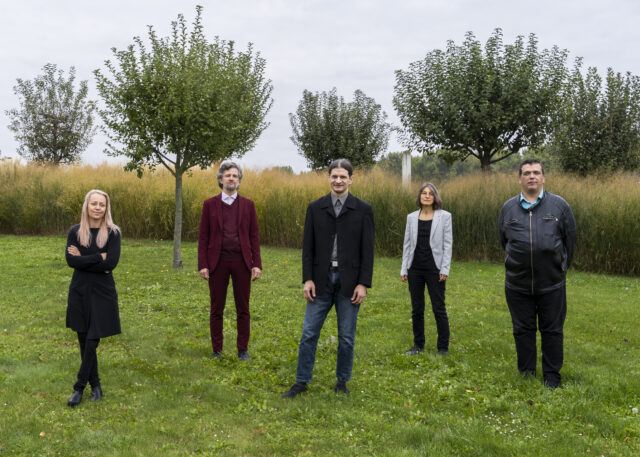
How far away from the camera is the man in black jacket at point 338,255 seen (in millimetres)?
4762

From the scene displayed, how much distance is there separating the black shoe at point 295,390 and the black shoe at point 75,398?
6.06 feet

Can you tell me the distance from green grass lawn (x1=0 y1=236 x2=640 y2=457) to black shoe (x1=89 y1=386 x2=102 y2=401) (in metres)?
0.11

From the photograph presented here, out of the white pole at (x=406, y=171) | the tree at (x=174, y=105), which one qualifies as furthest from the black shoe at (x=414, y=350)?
the white pole at (x=406, y=171)

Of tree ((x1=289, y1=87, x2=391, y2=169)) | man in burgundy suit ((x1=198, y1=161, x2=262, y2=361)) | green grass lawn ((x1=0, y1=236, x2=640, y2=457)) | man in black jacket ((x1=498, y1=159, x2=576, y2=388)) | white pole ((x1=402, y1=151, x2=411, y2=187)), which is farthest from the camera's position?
tree ((x1=289, y1=87, x2=391, y2=169))

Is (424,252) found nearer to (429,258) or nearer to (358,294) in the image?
(429,258)

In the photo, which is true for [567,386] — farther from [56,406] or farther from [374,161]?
[374,161]

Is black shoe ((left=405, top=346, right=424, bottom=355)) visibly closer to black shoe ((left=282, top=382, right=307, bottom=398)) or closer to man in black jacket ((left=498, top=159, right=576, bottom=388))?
man in black jacket ((left=498, top=159, right=576, bottom=388))

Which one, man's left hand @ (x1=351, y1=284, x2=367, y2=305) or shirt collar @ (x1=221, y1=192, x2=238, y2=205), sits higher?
shirt collar @ (x1=221, y1=192, x2=238, y2=205)

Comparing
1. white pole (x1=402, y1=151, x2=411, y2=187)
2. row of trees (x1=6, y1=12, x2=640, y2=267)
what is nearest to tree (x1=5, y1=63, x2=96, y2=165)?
row of trees (x1=6, y1=12, x2=640, y2=267)

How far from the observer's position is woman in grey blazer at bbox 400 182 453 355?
245 inches

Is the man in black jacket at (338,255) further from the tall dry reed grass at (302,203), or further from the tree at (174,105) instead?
the tall dry reed grass at (302,203)

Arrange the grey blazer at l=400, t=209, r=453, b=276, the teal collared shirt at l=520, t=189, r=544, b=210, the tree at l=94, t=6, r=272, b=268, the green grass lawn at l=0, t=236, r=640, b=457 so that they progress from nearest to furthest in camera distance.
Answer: the green grass lawn at l=0, t=236, r=640, b=457 → the teal collared shirt at l=520, t=189, r=544, b=210 → the grey blazer at l=400, t=209, r=453, b=276 → the tree at l=94, t=6, r=272, b=268

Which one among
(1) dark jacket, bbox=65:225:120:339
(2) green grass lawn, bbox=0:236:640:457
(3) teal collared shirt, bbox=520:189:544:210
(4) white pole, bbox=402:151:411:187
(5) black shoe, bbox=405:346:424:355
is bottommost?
(2) green grass lawn, bbox=0:236:640:457

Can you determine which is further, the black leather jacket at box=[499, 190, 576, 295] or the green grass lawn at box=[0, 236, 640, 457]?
the black leather jacket at box=[499, 190, 576, 295]
